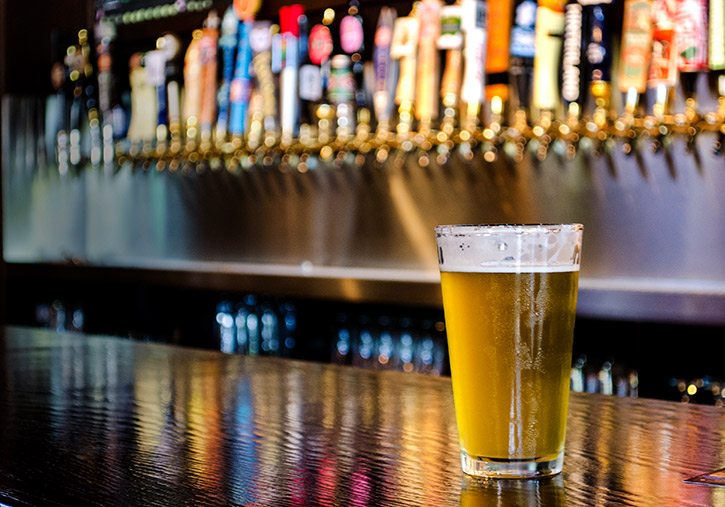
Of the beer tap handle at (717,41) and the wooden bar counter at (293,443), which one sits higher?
the beer tap handle at (717,41)

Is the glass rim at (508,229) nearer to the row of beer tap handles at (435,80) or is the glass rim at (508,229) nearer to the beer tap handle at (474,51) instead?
the row of beer tap handles at (435,80)

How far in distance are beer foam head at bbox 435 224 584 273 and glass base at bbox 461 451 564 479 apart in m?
0.10

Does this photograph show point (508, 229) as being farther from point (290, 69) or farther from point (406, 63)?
point (290, 69)

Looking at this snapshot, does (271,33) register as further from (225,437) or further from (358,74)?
(225,437)

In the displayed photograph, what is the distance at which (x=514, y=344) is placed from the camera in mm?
497

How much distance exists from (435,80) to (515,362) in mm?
2284

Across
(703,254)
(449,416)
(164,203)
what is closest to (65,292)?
(164,203)

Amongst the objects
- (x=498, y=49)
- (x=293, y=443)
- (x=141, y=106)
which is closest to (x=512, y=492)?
(x=293, y=443)

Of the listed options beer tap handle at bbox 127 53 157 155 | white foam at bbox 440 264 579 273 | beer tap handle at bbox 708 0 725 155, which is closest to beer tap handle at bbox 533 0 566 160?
beer tap handle at bbox 708 0 725 155

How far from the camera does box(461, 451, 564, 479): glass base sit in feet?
1.60

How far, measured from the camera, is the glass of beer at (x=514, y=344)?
1.61 ft

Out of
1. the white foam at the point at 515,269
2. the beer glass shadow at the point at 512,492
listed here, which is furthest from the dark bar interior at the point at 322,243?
the white foam at the point at 515,269

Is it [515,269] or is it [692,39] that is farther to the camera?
[692,39]

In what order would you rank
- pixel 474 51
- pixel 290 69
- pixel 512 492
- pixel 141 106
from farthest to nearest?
1. pixel 141 106
2. pixel 290 69
3. pixel 474 51
4. pixel 512 492
